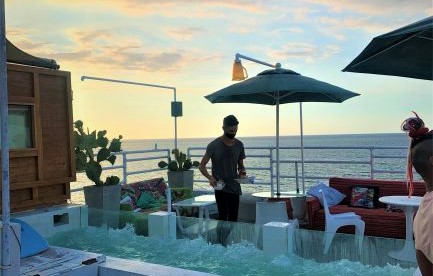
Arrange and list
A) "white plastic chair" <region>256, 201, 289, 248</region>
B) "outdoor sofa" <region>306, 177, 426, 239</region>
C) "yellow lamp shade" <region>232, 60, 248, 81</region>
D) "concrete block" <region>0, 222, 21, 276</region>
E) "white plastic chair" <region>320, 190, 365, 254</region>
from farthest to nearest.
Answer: "yellow lamp shade" <region>232, 60, 248, 81</region>
"outdoor sofa" <region>306, 177, 426, 239</region>
"white plastic chair" <region>256, 201, 289, 248</region>
"white plastic chair" <region>320, 190, 365, 254</region>
"concrete block" <region>0, 222, 21, 276</region>

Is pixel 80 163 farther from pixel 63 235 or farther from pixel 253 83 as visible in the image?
pixel 253 83

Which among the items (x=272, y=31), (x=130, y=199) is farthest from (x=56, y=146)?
(x=272, y=31)

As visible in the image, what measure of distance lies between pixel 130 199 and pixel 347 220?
10.7 ft

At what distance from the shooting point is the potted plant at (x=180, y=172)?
7984mm

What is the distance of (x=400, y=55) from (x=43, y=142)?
3.67 metres

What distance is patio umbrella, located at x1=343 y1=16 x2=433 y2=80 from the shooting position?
261cm

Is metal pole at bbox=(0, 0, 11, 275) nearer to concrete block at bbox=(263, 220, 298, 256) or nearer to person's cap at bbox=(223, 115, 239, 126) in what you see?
concrete block at bbox=(263, 220, 298, 256)

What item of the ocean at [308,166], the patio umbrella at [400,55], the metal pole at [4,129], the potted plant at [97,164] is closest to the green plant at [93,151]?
the potted plant at [97,164]

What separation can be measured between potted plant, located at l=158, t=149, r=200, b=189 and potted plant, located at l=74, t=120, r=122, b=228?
145 cm

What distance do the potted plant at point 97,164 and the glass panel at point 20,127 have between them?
1.05m

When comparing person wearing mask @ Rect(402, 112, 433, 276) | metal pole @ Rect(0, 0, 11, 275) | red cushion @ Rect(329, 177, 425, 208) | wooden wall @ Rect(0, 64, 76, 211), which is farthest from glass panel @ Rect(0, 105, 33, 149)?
red cushion @ Rect(329, 177, 425, 208)

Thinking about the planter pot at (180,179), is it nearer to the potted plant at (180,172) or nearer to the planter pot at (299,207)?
the potted plant at (180,172)

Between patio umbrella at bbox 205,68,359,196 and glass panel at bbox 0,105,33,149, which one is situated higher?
patio umbrella at bbox 205,68,359,196

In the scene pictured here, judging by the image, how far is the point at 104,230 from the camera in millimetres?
4695
